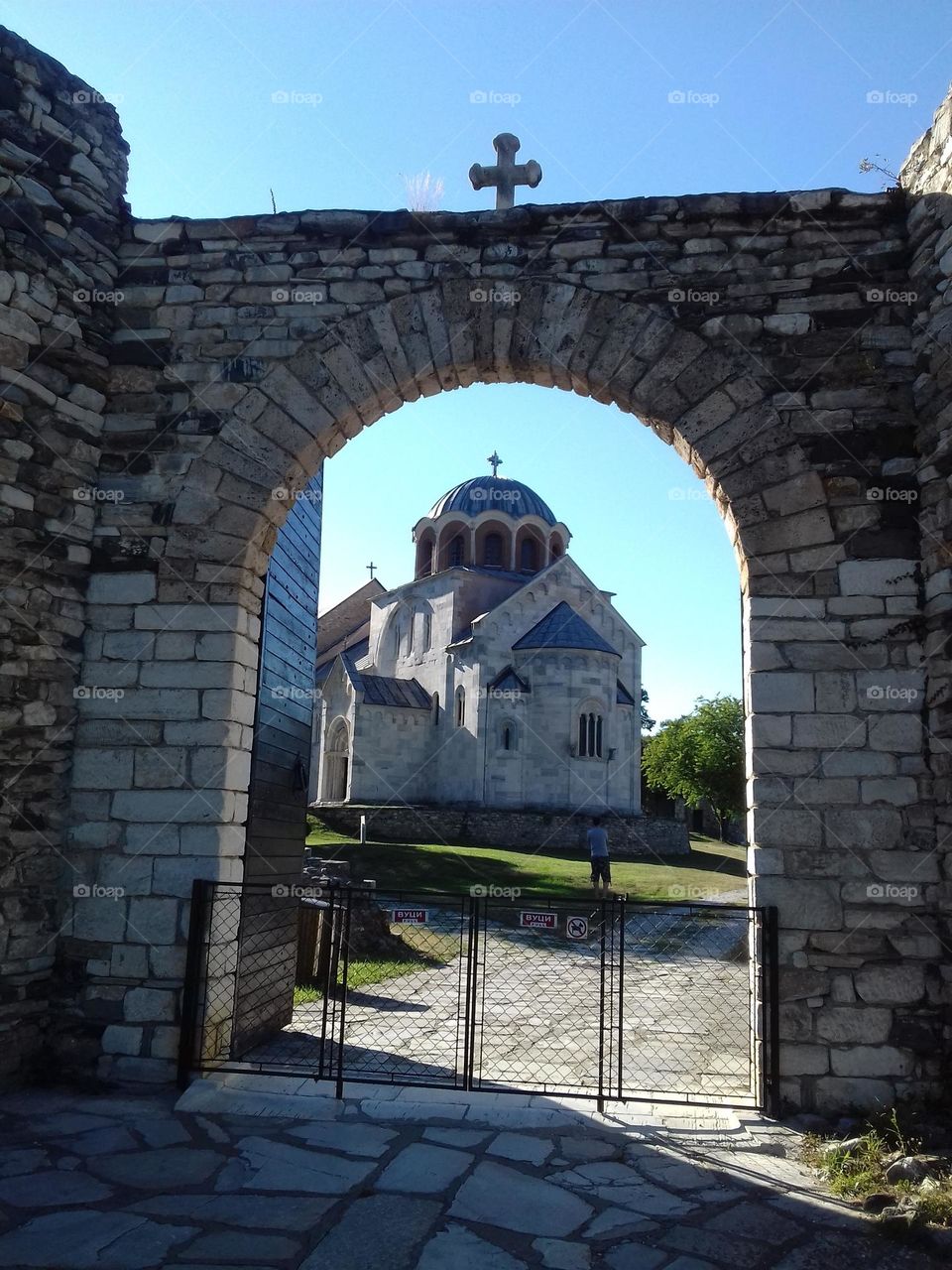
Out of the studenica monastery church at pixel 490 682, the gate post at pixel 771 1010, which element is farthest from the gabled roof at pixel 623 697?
the gate post at pixel 771 1010

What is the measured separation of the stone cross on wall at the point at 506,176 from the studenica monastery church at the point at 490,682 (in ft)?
70.4

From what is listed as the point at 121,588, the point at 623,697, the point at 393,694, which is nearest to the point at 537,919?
the point at 121,588

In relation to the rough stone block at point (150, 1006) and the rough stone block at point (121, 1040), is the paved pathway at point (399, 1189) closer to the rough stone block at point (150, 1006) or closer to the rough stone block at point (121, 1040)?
the rough stone block at point (121, 1040)

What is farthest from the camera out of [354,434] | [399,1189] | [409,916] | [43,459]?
[354,434]

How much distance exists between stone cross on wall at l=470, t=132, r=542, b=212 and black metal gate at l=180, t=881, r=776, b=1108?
4.57 meters

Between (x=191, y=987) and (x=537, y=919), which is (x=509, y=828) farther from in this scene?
(x=191, y=987)

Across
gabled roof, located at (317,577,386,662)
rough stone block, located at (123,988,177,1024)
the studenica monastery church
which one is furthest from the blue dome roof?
rough stone block, located at (123,988,177,1024)

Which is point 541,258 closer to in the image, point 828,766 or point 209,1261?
point 828,766

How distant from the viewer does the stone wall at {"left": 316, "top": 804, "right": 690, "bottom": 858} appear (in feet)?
80.6

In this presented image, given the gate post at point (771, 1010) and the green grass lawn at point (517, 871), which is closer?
the gate post at point (771, 1010)

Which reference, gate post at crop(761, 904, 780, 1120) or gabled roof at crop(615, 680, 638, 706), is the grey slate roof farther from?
gate post at crop(761, 904, 780, 1120)

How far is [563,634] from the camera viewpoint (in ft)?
91.2

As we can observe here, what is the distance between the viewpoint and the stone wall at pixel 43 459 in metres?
5.25

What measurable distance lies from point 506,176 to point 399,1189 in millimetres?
5935
